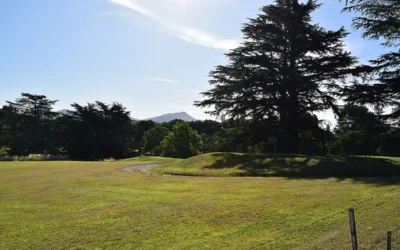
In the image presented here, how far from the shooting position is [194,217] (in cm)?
957

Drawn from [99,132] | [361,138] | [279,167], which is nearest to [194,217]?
[279,167]

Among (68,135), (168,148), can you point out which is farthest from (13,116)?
(168,148)

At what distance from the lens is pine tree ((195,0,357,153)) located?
2900 centimetres

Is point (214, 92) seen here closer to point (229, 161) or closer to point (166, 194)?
point (229, 161)

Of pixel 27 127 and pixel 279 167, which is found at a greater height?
pixel 27 127

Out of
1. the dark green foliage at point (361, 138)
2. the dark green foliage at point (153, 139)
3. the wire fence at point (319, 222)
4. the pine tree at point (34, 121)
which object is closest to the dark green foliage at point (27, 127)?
the pine tree at point (34, 121)

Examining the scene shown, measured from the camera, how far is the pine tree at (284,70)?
29000 millimetres

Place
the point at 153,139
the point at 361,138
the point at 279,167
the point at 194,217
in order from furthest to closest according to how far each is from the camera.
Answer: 1. the point at 153,139
2. the point at 361,138
3. the point at 279,167
4. the point at 194,217

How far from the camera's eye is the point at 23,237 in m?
7.99

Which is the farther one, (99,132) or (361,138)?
(99,132)

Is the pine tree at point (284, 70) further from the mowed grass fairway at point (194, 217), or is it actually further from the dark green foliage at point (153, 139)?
the dark green foliage at point (153, 139)

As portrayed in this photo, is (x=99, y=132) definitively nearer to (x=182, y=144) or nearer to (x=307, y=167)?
(x=182, y=144)

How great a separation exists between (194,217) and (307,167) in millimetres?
13035

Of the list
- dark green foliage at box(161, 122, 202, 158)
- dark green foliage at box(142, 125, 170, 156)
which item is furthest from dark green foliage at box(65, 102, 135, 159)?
dark green foliage at box(161, 122, 202, 158)
